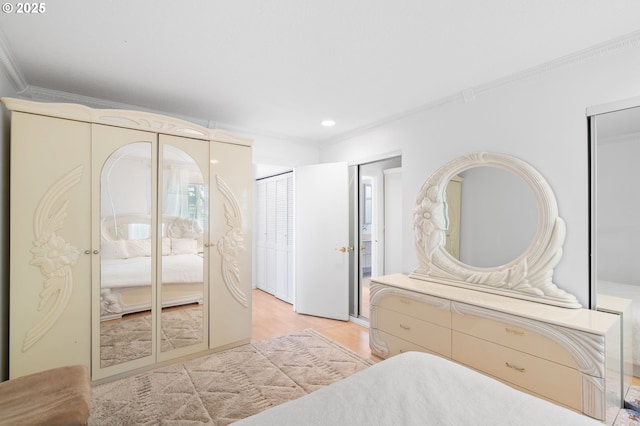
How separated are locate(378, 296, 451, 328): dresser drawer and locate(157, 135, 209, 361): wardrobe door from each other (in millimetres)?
1807

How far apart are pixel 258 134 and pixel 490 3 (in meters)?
2.98

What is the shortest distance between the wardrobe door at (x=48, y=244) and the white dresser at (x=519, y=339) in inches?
104

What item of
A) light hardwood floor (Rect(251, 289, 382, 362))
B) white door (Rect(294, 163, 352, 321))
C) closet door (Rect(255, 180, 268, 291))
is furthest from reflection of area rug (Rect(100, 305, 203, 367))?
closet door (Rect(255, 180, 268, 291))

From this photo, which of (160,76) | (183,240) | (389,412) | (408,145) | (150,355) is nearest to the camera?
(389,412)

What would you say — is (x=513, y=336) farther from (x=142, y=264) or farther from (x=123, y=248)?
(x=123, y=248)

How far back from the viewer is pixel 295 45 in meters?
2.02

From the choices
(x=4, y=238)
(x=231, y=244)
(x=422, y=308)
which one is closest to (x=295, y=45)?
(x=231, y=244)

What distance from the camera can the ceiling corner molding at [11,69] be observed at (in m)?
2.00

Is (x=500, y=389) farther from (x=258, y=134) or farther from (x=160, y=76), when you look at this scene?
(x=258, y=134)

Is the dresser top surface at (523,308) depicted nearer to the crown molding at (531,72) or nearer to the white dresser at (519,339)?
the white dresser at (519,339)

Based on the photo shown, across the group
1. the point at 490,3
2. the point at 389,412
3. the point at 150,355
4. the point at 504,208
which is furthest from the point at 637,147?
the point at 150,355

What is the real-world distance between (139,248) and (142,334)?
769 millimetres

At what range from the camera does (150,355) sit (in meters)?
2.69

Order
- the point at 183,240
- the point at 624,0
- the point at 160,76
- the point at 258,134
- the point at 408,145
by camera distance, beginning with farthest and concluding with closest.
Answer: the point at 258,134
the point at 408,145
the point at 183,240
the point at 160,76
the point at 624,0
